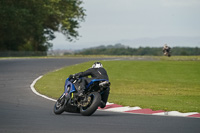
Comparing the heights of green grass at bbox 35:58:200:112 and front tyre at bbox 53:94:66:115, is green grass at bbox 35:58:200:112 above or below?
below

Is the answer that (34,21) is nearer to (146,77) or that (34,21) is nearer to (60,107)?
(146,77)

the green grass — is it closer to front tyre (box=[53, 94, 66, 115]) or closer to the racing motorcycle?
front tyre (box=[53, 94, 66, 115])

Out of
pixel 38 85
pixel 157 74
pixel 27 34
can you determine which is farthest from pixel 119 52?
pixel 38 85

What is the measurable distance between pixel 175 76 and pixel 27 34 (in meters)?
40.2

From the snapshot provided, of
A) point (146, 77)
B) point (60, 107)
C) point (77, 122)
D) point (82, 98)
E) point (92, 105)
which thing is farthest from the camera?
point (146, 77)

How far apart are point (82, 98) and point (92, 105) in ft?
1.82

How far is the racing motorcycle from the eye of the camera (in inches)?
475

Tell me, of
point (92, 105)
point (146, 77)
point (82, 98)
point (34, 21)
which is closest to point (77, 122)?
point (92, 105)

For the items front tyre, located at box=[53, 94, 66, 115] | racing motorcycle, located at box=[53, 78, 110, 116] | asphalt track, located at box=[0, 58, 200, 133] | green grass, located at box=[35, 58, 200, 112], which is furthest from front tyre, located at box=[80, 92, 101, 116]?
green grass, located at box=[35, 58, 200, 112]

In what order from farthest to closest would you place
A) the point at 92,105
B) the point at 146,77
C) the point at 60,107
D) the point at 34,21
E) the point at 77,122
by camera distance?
the point at 34,21
the point at 146,77
the point at 60,107
the point at 92,105
the point at 77,122

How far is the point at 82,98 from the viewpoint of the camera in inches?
489

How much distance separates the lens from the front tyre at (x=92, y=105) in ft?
39.1

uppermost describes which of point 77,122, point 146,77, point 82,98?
point 82,98

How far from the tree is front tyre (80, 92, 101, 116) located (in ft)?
165
